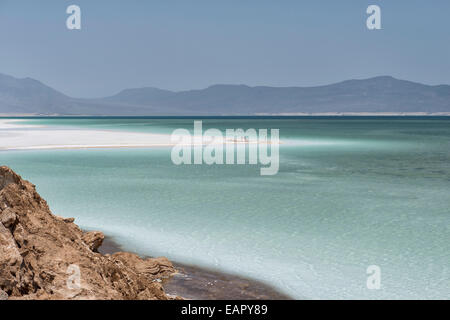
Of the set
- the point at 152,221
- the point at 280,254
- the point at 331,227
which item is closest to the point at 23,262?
the point at 280,254

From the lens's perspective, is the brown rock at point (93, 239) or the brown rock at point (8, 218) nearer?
the brown rock at point (8, 218)

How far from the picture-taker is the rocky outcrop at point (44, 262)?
14.2 ft

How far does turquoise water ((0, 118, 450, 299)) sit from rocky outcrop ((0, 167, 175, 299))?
9.90 ft

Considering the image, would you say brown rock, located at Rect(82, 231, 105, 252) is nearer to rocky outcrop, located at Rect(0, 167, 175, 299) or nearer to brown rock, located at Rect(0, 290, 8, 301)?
rocky outcrop, located at Rect(0, 167, 175, 299)

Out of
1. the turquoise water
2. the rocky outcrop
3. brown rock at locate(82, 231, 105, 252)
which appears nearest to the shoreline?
the turquoise water

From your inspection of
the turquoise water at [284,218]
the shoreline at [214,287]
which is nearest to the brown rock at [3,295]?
the shoreline at [214,287]

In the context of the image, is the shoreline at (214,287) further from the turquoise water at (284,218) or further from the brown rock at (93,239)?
the brown rock at (93,239)

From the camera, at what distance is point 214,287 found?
23.1 feet

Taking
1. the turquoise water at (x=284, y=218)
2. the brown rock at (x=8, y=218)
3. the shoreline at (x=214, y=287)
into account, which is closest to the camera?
the brown rock at (x=8, y=218)

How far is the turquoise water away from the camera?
786 centimetres

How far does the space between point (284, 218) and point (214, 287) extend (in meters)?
4.85

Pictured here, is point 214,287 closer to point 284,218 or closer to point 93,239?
point 93,239

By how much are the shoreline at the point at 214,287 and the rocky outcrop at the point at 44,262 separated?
1299mm

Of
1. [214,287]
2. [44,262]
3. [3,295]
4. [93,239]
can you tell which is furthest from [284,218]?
[3,295]
